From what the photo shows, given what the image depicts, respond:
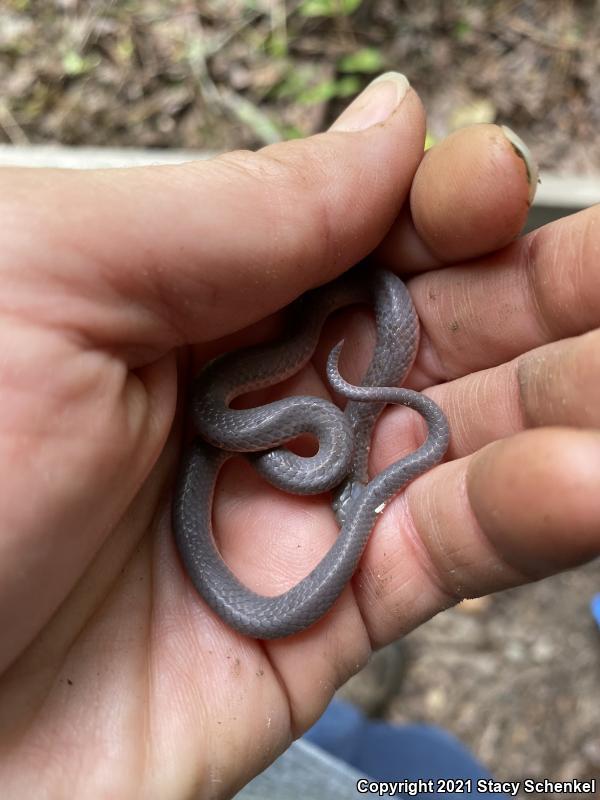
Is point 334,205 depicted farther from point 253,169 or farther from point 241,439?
point 241,439

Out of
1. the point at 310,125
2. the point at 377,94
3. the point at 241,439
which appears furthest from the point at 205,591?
the point at 310,125

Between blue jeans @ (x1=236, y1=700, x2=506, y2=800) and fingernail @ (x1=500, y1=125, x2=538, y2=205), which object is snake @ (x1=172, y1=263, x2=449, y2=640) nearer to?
fingernail @ (x1=500, y1=125, x2=538, y2=205)

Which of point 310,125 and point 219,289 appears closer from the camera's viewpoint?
point 219,289

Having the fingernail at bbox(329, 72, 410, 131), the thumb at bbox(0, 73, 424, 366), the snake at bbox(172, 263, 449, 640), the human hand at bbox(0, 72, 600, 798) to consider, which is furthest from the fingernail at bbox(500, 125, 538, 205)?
the snake at bbox(172, 263, 449, 640)

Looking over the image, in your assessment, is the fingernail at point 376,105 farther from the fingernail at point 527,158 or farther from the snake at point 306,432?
the snake at point 306,432

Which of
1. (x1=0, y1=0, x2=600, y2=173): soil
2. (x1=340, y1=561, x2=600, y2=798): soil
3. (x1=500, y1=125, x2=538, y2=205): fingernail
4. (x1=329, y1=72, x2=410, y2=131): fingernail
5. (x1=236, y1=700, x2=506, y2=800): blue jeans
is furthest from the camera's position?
(x1=0, y1=0, x2=600, y2=173): soil

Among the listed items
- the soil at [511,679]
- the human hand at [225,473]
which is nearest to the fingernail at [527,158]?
the human hand at [225,473]

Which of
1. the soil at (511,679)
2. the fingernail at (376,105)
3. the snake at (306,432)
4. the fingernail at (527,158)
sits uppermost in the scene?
the fingernail at (376,105)
